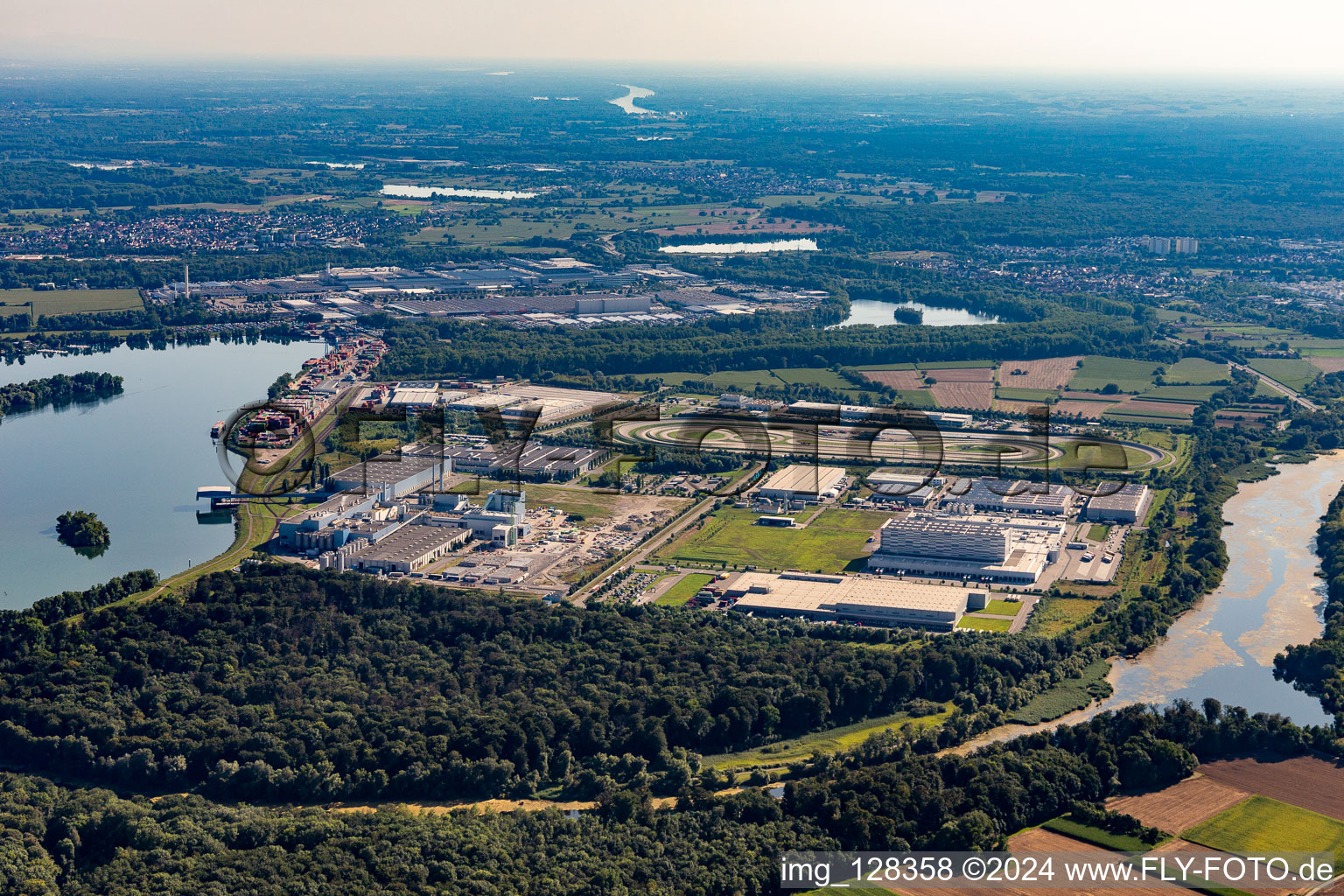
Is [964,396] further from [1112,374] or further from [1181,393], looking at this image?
[1181,393]

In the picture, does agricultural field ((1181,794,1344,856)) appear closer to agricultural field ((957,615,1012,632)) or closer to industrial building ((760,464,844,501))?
agricultural field ((957,615,1012,632))

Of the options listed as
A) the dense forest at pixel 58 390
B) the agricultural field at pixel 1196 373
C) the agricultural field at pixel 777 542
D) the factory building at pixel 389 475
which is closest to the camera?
the agricultural field at pixel 777 542

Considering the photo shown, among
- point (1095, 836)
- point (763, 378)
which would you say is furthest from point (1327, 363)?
point (1095, 836)

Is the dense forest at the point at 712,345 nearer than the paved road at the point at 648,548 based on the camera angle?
No

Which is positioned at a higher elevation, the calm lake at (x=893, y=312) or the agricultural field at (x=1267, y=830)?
the calm lake at (x=893, y=312)

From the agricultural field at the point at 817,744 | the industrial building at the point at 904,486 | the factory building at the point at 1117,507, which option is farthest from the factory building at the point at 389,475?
the factory building at the point at 1117,507

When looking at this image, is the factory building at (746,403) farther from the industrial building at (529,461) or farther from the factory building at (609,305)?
the factory building at (609,305)

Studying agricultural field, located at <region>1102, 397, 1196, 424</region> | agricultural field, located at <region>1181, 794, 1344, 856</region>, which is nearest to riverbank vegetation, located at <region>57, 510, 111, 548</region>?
agricultural field, located at <region>1181, 794, 1344, 856</region>
